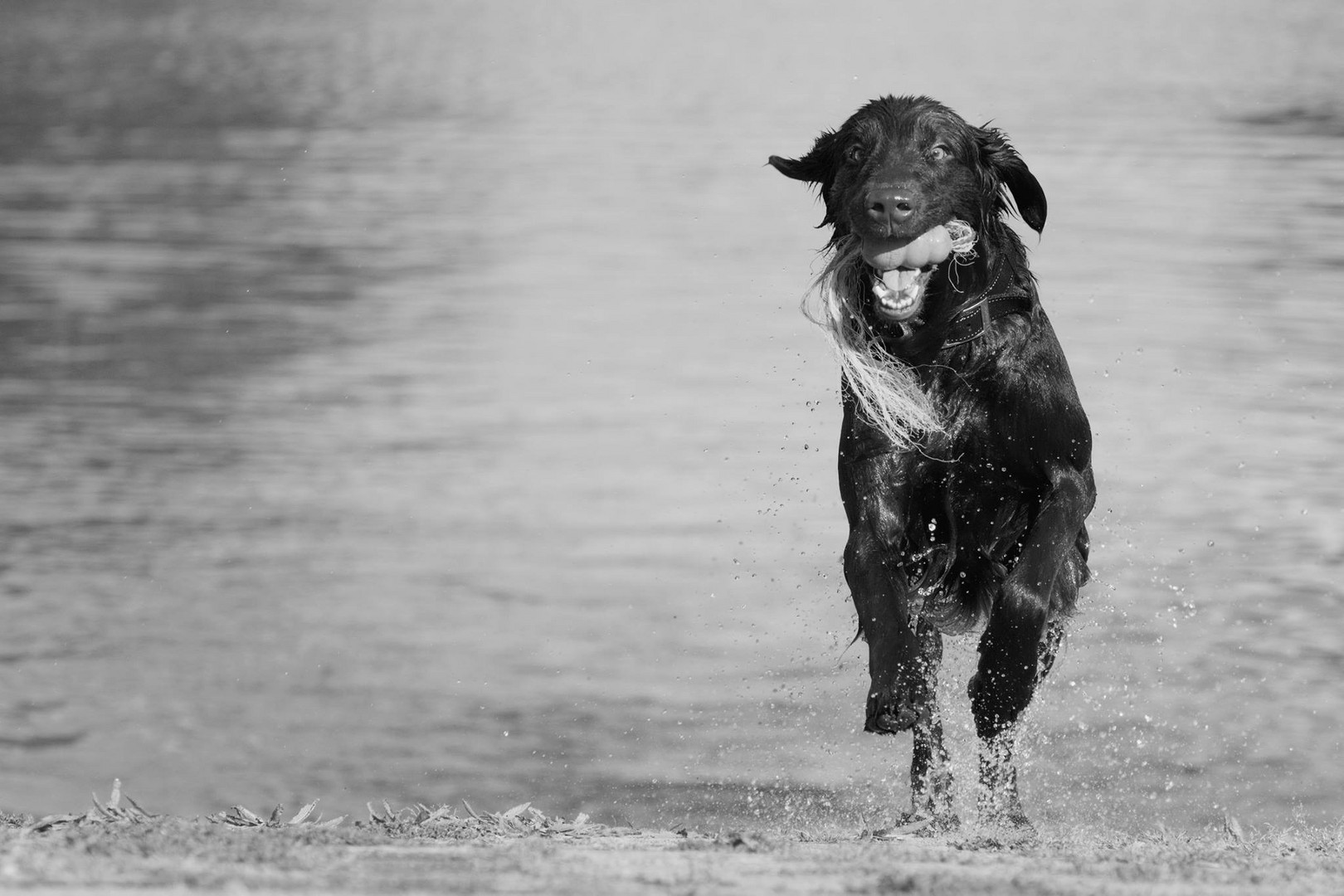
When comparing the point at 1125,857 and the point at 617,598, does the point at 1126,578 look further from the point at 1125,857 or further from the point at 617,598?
the point at 1125,857

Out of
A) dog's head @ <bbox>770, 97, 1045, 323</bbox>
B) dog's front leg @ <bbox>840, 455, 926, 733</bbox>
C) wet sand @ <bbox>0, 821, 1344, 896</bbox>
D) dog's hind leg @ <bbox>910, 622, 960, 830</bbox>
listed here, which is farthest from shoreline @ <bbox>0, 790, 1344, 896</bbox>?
dog's head @ <bbox>770, 97, 1045, 323</bbox>

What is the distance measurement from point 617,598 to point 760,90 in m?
23.3

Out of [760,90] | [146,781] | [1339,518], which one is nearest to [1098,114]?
[760,90]

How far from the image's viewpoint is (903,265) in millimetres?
5320

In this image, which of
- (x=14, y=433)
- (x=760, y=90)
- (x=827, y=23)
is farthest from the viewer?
(x=827, y=23)

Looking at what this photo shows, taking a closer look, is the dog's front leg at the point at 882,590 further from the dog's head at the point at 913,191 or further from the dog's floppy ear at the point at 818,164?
the dog's floppy ear at the point at 818,164

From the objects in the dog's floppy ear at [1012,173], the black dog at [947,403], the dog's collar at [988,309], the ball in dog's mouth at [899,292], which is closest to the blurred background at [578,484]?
the black dog at [947,403]

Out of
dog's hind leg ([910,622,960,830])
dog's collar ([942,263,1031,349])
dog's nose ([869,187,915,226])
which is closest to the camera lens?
dog's nose ([869,187,915,226])

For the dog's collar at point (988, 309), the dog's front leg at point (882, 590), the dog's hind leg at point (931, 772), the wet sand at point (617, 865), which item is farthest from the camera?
the dog's hind leg at point (931, 772)

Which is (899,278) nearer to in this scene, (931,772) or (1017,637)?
(1017,637)

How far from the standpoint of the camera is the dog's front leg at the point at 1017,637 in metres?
5.26

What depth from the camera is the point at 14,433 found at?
38.1 feet

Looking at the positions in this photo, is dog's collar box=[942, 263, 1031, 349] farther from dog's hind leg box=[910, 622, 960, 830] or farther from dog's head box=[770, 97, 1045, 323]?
dog's hind leg box=[910, 622, 960, 830]

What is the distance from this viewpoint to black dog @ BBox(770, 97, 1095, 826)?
5.31m
